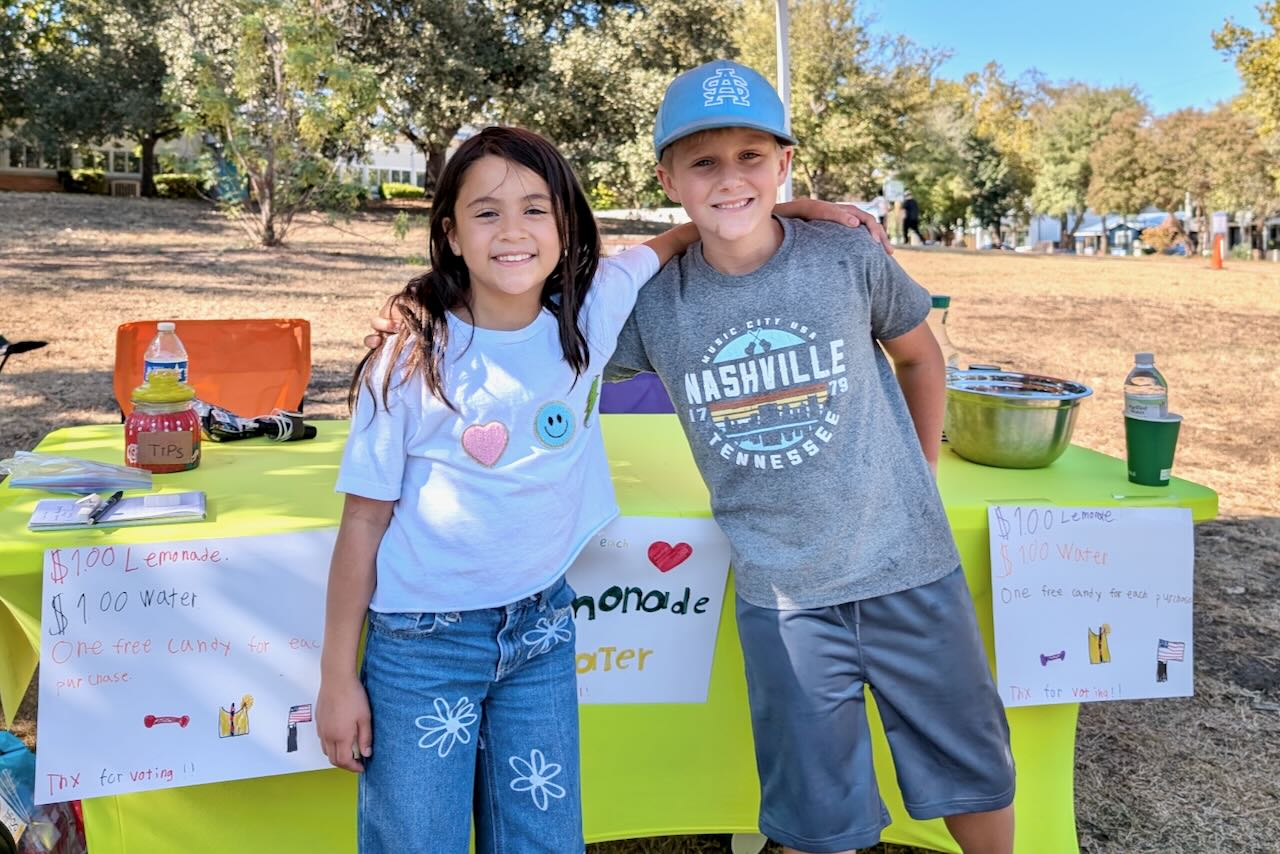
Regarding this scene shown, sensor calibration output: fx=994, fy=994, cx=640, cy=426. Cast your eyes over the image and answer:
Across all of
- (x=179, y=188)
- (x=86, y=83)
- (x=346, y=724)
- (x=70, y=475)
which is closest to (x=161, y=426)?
(x=70, y=475)

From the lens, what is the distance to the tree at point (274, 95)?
11.9 meters

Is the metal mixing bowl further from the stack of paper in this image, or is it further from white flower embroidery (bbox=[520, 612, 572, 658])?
the stack of paper

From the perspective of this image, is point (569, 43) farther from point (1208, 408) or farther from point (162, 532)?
point (162, 532)

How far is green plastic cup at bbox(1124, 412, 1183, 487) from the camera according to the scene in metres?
2.06

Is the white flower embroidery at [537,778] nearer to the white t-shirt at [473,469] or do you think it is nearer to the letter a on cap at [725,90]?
the white t-shirt at [473,469]

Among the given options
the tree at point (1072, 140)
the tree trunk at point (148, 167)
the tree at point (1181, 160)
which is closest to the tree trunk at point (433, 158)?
the tree trunk at point (148, 167)

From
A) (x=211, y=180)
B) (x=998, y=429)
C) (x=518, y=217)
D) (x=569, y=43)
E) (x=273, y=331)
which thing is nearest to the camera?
(x=518, y=217)

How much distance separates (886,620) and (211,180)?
14104 mm

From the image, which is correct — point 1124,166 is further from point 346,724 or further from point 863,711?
point 346,724

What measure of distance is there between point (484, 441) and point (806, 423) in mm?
532

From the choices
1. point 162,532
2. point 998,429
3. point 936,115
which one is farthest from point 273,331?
point 936,115

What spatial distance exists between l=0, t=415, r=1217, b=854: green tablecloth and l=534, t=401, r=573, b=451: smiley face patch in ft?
1.22

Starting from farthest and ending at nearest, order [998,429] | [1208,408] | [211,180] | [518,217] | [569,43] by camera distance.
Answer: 1. [569,43]
2. [211,180]
3. [1208,408]
4. [998,429]
5. [518,217]

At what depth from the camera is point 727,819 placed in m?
2.11
